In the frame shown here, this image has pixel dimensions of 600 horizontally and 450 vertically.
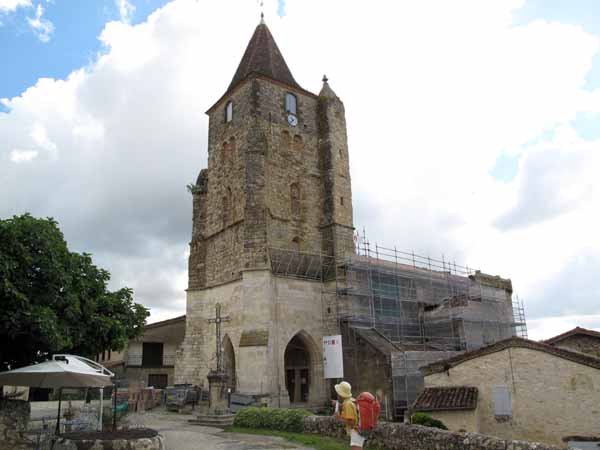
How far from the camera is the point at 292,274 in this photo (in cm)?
2458

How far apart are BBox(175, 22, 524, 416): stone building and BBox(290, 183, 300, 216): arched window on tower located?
2.3 inches

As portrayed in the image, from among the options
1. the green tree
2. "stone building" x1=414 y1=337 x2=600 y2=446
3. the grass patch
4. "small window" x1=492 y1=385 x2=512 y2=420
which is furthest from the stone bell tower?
"small window" x1=492 y1=385 x2=512 y2=420

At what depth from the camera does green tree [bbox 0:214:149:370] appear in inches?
471

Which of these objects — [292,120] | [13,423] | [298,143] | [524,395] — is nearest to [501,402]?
[524,395]

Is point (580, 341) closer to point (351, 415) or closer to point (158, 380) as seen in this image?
point (351, 415)

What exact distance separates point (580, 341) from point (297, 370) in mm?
12706

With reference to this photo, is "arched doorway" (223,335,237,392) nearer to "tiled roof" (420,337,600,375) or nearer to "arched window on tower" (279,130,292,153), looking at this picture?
"arched window on tower" (279,130,292,153)

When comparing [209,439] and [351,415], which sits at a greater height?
[351,415]

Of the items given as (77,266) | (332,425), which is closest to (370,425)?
(332,425)

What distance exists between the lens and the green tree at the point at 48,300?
1195cm

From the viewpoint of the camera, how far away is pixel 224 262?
26266 mm

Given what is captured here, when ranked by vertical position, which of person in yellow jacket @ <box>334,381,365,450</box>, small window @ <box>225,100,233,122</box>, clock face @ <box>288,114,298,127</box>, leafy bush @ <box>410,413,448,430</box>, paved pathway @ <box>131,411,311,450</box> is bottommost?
paved pathway @ <box>131,411,311,450</box>

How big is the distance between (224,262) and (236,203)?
10.2 ft

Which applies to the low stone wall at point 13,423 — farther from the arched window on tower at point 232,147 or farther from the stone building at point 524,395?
the arched window on tower at point 232,147
